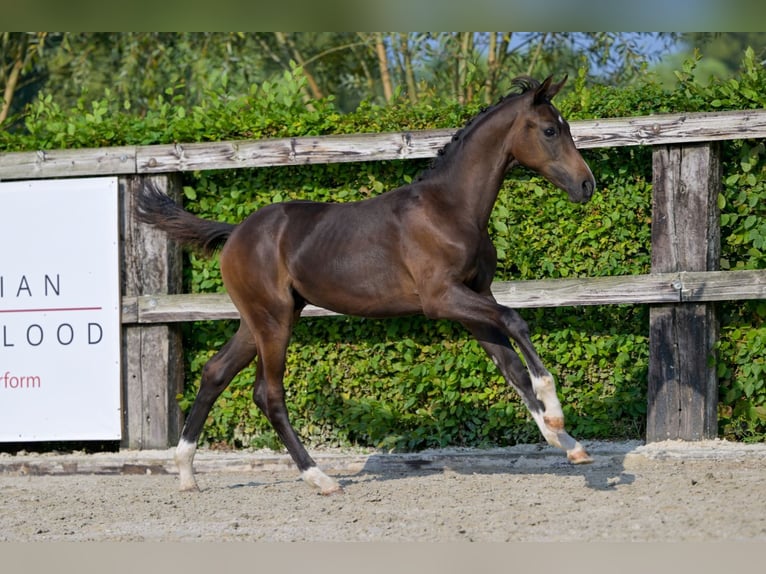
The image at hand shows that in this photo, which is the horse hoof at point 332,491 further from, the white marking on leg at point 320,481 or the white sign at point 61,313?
the white sign at point 61,313

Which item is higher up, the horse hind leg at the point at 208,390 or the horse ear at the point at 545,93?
the horse ear at the point at 545,93

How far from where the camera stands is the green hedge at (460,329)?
20.5 feet

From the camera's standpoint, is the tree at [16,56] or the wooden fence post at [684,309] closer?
the wooden fence post at [684,309]

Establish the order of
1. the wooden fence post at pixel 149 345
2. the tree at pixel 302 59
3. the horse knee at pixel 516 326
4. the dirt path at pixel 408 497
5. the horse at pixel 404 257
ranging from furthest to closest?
the tree at pixel 302 59 → the wooden fence post at pixel 149 345 → the horse at pixel 404 257 → the horse knee at pixel 516 326 → the dirt path at pixel 408 497

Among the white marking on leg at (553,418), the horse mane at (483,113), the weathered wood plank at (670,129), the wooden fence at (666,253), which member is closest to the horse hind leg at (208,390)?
the wooden fence at (666,253)

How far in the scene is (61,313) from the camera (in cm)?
710

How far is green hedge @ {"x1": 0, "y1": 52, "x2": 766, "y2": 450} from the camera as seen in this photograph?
6258mm

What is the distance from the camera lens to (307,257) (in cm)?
561

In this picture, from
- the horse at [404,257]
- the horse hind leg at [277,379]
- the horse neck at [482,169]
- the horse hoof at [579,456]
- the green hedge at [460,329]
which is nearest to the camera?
the horse hoof at [579,456]

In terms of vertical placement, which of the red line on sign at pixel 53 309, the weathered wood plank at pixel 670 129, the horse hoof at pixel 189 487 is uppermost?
the weathered wood plank at pixel 670 129

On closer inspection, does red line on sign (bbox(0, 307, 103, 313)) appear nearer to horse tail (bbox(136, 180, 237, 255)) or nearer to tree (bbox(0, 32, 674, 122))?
horse tail (bbox(136, 180, 237, 255))

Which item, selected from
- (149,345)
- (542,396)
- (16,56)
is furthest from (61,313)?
(16,56)

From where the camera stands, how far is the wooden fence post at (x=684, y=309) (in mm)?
6109

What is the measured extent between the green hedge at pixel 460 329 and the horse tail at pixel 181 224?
807 mm
